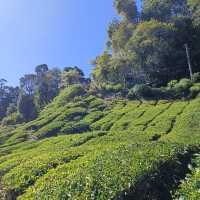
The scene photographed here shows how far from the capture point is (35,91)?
94750 millimetres

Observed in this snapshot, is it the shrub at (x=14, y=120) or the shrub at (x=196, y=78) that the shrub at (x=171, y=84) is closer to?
the shrub at (x=196, y=78)

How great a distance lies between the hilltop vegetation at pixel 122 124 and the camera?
59.0ft

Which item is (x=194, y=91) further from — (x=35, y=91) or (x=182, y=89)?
(x=35, y=91)

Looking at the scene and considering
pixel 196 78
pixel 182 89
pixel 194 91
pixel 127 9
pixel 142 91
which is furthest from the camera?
pixel 127 9

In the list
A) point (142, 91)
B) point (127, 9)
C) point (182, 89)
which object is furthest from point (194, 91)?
point (127, 9)

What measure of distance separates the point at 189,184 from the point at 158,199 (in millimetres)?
2944

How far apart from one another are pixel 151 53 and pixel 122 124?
23.6 meters

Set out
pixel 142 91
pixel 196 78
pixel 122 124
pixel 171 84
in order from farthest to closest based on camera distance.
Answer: pixel 171 84, pixel 196 78, pixel 142 91, pixel 122 124

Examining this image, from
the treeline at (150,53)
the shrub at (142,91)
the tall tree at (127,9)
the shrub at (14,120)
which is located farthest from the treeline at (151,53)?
the shrub at (14,120)

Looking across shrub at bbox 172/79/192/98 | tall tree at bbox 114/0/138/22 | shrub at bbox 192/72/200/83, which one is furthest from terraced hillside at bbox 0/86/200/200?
tall tree at bbox 114/0/138/22

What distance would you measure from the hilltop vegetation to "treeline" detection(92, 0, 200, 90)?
0.15m

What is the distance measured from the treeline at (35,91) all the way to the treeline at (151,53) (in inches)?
473

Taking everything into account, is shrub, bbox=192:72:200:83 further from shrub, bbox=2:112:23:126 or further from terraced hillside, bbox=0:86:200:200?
shrub, bbox=2:112:23:126

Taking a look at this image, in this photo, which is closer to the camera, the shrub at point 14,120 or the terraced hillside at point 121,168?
the terraced hillside at point 121,168
